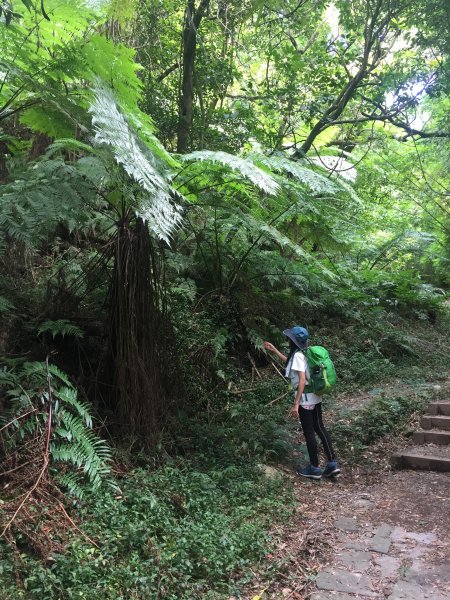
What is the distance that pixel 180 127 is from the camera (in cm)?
761

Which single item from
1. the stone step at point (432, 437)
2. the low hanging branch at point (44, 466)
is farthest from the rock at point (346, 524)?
the low hanging branch at point (44, 466)

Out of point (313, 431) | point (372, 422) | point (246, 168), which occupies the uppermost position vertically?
point (246, 168)

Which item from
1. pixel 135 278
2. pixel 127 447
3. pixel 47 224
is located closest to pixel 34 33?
pixel 47 224

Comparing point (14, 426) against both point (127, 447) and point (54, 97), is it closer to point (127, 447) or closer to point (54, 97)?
point (127, 447)

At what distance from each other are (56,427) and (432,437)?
13.8ft

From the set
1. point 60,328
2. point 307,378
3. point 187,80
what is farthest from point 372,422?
point 187,80

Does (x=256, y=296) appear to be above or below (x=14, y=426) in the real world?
above

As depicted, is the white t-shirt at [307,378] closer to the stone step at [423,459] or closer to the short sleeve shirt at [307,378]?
the short sleeve shirt at [307,378]

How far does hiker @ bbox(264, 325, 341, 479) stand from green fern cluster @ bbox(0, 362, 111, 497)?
2000mm

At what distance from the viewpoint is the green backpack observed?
4918 millimetres

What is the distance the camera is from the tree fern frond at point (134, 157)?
339 centimetres

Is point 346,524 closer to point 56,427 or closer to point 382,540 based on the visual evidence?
point 382,540

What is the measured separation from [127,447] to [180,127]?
508 cm

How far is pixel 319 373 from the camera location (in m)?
4.95
